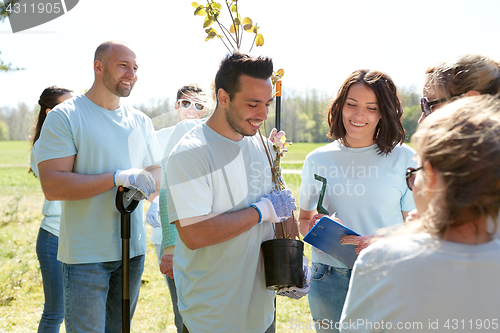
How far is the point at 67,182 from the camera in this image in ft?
6.97

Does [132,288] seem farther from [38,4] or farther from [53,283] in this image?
[38,4]

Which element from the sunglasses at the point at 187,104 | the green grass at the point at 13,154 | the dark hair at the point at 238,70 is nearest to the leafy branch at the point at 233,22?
the dark hair at the point at 238,70

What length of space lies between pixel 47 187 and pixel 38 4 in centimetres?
314

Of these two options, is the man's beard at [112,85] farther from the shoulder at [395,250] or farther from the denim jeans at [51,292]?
the shoulder at [395,250]

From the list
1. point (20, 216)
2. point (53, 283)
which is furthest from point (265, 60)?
point (20, 216)

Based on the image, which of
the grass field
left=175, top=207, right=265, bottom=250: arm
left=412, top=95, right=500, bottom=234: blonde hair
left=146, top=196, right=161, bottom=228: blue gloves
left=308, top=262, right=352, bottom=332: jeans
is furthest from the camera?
the grass field

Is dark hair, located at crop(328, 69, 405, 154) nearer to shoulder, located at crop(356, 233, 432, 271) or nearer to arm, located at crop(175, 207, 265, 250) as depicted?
arm, located at crop(175, 207, 265, 250)

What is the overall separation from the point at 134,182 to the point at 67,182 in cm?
35

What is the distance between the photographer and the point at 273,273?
179cm

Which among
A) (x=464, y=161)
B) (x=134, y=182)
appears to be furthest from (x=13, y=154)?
(x=464, y=161)

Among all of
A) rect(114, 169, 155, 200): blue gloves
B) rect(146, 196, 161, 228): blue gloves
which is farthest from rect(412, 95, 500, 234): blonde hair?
rect(146, 196, 161, 228): blue gloves

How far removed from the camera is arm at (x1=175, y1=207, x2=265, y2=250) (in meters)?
1.68

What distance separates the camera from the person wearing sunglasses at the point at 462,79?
155 centimetres

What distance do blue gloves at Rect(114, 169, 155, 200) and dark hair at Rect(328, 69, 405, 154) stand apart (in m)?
1.20
